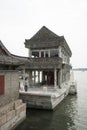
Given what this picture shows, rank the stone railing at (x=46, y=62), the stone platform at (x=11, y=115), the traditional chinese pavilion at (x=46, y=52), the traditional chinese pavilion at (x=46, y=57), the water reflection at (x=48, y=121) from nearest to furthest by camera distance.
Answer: the stone platform at (x=11, y=115), the water reflection at (x=48, y=121), the stone railing at (x=46, y=62), the traditional chinese pavilion at (x=46, y=57), the traditional chinese pavilion at (x=46, y=52)

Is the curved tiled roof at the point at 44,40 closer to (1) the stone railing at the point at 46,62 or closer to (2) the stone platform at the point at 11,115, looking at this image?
(1) the stone railing at the point at 46,62

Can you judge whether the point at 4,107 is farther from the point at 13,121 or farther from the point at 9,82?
the point at 9,82

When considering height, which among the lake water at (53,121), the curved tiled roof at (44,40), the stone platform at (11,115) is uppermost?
the curved tiled roof at (44,40)

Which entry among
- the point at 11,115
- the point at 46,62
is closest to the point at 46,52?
the point at 46,62

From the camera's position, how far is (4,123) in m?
11.1

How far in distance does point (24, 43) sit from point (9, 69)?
11.2m

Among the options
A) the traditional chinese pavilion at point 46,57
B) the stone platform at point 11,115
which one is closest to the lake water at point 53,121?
the stone platform at point 11,115

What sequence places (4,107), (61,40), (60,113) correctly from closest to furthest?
1. (4,107)
2. (60,113)
3. (61,40)

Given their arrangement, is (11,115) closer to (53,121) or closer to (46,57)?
(53,121)

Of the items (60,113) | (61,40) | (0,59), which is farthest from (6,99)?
(61,40)

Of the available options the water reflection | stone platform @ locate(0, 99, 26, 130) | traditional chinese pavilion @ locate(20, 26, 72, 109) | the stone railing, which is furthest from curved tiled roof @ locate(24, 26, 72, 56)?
stone platform @ locate(0, 99, 26, 130)

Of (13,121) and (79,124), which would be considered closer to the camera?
(13,121)

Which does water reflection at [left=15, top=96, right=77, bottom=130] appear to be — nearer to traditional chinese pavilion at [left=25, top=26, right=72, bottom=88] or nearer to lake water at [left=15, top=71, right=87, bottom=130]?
lake water at [left=15, top=71, right=87, bottom=130]

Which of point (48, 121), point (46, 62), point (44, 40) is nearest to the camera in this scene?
point (48, 121)
